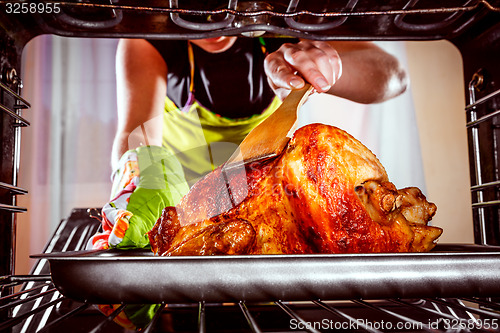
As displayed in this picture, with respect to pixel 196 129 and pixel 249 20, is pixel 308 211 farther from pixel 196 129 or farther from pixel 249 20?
pixel 196 129

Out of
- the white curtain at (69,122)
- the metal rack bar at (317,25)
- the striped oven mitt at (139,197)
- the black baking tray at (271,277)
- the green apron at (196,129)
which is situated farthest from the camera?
the white curtain at (69,122)

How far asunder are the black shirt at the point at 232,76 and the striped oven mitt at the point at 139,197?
2.42 feet

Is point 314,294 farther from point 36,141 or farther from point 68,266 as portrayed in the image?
point 36,141

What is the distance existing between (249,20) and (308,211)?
1.08 feet

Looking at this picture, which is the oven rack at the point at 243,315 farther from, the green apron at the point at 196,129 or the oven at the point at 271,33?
the green apron at the point at 196,129

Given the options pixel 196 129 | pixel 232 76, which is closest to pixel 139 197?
pixel 196 129

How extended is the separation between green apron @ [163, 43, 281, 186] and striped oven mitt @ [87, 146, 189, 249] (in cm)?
45

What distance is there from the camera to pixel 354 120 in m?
2.97

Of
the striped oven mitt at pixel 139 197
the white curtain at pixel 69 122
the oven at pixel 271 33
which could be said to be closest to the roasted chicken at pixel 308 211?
the oven at pixel 271 33

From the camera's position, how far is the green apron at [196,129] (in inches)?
63.1

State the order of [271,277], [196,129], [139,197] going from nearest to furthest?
[271,277] < [139,197] < [196,129]

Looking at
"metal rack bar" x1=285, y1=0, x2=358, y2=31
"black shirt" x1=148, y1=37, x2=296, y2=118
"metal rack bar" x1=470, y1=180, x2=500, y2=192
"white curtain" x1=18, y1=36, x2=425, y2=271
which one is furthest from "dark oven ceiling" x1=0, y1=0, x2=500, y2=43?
"white curtain" x1=18, y1=36, x2=425, y2=271

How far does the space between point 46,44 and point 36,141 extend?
66 centimetres

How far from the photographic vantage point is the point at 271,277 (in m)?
0.47
